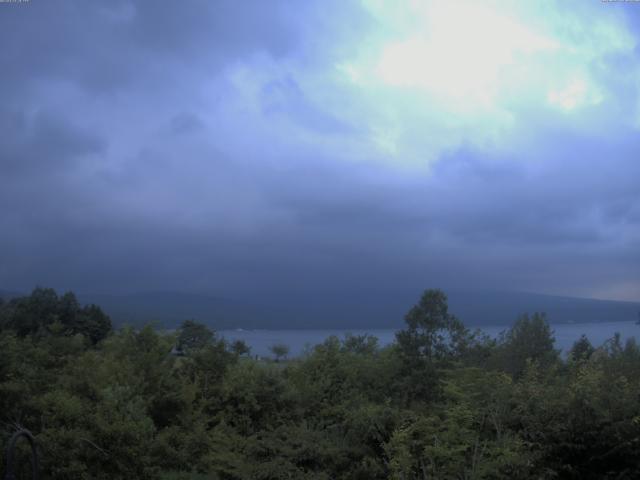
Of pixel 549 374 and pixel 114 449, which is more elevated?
pixel 549 374

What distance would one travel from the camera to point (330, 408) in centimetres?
1309

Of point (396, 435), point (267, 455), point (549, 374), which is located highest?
point (549, 374)

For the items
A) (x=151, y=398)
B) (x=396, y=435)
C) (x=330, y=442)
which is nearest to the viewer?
(x=396, y=435)

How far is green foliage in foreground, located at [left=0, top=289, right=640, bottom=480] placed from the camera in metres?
8.20

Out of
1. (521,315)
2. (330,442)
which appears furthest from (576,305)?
(330,442)

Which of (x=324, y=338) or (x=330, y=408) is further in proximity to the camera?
(x=324, y=338)

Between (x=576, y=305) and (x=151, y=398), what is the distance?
253 feet

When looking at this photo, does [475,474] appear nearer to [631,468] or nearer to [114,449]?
[631,468]

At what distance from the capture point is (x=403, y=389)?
45.2 feet

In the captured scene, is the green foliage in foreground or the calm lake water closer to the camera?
the green foliage in foreground

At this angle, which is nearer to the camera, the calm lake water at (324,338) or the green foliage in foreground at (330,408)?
the green foliage in foreground at (330,408)

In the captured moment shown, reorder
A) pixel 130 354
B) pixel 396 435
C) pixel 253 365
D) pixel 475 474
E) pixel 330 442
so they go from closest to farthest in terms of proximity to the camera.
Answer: pixel 475 474 → pixel 396 435 → pixel 330 442 → pixel 130 354 → pixel 253 365

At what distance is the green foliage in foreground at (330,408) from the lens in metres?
8.20

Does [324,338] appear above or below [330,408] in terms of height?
above
